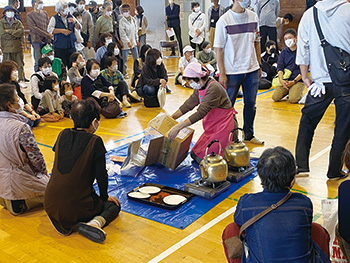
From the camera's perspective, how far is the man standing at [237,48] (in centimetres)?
487

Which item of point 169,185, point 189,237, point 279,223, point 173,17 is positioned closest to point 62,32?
point 173,17

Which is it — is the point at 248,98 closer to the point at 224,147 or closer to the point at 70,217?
the point at 224,147

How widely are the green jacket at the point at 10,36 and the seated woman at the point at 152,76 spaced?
3147mm

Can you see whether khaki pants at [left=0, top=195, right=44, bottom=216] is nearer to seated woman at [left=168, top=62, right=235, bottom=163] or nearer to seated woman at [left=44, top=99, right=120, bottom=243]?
seated woman at [left=44, top=99, right=120, bottom=243]

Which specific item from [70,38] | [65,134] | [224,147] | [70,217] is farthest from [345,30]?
[70,38]

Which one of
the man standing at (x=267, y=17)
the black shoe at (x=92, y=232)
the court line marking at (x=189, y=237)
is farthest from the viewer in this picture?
the man standing at (x=267, y=17)

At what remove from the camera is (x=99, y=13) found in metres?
11.9

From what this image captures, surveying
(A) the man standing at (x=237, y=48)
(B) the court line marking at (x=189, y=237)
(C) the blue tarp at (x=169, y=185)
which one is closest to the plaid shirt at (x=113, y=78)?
(C) the blue tarp at (x=169, y=185)

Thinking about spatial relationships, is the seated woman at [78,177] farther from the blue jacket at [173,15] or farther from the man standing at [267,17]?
the blue jacket at [173,15]

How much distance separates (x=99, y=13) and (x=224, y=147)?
8.30 m

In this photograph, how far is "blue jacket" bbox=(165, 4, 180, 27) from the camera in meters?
12.2

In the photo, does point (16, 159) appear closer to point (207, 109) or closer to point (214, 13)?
point (207, 109)

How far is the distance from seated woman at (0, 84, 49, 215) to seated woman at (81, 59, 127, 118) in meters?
3.12

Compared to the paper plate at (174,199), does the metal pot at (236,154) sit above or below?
above
